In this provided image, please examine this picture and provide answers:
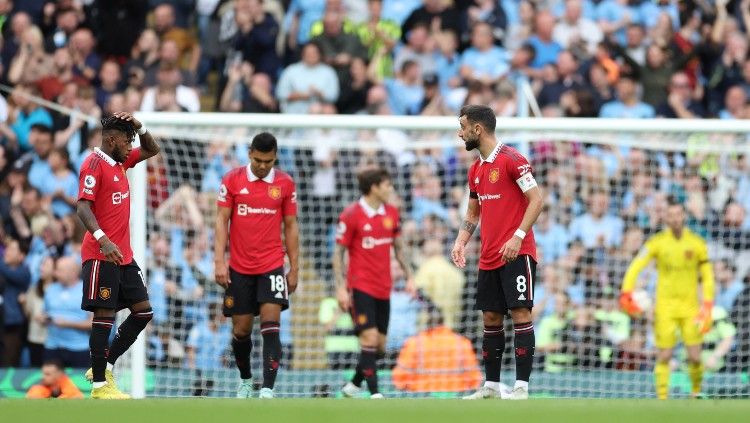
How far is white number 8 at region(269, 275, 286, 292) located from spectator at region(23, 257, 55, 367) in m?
4.41

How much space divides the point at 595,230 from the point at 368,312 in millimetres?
3027

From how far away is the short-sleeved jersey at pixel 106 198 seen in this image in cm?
1024

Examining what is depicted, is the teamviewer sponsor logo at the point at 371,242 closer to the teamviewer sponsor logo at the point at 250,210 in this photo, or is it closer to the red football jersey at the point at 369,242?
the red football jersey at the point at 369,242

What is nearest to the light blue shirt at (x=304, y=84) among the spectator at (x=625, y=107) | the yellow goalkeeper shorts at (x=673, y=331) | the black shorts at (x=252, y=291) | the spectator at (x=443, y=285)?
the spectator at (x=443, y=285)

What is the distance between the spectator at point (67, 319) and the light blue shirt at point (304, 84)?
3472mm

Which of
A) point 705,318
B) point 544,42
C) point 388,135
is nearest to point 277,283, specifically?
point 388,135

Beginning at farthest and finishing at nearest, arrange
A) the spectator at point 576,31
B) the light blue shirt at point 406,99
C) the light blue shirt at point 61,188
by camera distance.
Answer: the spectator at point 576,31 < the light blue shirt at point 406,99 < the light blue shirt at point 61,188

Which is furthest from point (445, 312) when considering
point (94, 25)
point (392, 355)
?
point (94, 25)

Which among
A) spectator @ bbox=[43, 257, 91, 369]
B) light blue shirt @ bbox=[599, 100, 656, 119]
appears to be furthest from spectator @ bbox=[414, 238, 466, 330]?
spectator @ bbox=[43, 257, 91, 369]

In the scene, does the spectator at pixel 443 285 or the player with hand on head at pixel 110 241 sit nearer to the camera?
the player with hand on head at pixel 110 241

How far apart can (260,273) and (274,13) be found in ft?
23.6

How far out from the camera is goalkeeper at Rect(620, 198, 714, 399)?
14484mm

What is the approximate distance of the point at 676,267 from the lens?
14648mm

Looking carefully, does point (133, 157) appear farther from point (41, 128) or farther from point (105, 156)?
point (41, 128)
